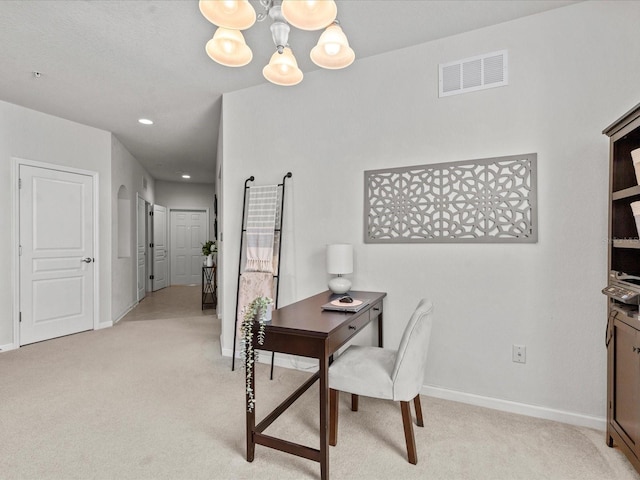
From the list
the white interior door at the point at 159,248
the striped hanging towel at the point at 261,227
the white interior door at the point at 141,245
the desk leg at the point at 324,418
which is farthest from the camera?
the white interior door at the point at 159,248

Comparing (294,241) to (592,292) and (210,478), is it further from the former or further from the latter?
(592,292)

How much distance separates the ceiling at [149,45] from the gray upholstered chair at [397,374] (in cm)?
195

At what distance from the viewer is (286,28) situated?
1518mm

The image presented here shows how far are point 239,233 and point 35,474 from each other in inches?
89.4

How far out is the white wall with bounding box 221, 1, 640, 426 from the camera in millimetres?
2189

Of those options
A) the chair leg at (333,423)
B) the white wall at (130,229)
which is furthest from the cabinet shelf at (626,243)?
Answer: the white wall at (130,229)

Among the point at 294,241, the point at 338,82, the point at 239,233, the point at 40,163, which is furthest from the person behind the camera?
the point at 40,163

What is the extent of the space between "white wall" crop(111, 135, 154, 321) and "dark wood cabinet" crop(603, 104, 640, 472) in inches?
216

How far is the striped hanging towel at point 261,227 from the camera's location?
3209 mm

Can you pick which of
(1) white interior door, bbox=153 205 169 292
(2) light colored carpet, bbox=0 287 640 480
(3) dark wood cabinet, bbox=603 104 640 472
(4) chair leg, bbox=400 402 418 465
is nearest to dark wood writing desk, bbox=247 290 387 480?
(2) light colored carpet, bbox=0 287 640 480

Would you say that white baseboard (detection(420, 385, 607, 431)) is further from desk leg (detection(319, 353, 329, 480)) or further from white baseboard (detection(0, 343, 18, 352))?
white baseboard (detection(0, 343, 18, 352))

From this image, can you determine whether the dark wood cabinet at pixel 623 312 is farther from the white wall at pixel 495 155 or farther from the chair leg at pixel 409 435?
the chair leg at pixel 409 435

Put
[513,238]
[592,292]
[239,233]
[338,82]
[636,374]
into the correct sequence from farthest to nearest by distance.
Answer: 1. [239,233]
2. [338,82]
3. [513,238]
4. [592,292]
5. [636,374]

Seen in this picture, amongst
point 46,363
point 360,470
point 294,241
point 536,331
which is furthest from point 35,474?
point 536,331
